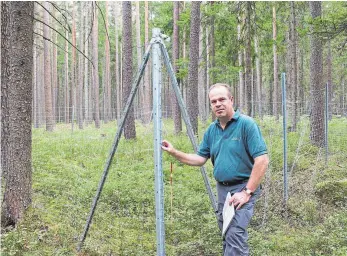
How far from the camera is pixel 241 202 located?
3648mm

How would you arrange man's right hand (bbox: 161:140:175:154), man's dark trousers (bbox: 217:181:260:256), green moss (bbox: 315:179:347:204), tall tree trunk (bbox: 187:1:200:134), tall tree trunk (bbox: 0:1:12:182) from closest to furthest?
man's dark trousers (bbox: 217:181:260:256)
man's right hand (bbox: 161:140:175:154)
tall tree trunk (bbox: 0:1:12:182)
green moss (bbox: 315:179:347:204)
tall tree trunk (bbox: 187:1:200:134)

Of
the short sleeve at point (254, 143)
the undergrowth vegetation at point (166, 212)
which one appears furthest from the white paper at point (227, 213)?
the undergrowth vegetation at point (166, 212)

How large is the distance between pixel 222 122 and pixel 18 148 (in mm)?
3160

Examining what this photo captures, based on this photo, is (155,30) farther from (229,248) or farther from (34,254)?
(34,254)

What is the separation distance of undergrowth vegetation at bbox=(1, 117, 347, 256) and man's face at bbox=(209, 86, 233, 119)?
238 cm

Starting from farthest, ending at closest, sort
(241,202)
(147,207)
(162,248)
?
(147,207)
(162,248)
(241,202)

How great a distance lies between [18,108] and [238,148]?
3356 mm

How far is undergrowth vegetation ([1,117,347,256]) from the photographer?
5.32m

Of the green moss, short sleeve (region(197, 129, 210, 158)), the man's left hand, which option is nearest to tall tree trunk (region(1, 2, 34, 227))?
short sleeve (region(197, 129, 210, 158))

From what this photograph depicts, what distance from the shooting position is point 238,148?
148 inches

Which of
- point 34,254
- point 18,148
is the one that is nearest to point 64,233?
point 34,254

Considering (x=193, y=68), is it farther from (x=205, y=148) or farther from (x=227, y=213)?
(x=227, y=213)

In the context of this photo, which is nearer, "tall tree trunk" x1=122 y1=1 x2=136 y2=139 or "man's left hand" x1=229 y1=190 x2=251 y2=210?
"man's left hand" x1=229 y1=190 x2=251 y2=210

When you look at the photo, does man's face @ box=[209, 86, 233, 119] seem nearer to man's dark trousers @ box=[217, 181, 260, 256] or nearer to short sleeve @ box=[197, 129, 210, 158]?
short sleeve @ box=[197, 129, 210, 158]
